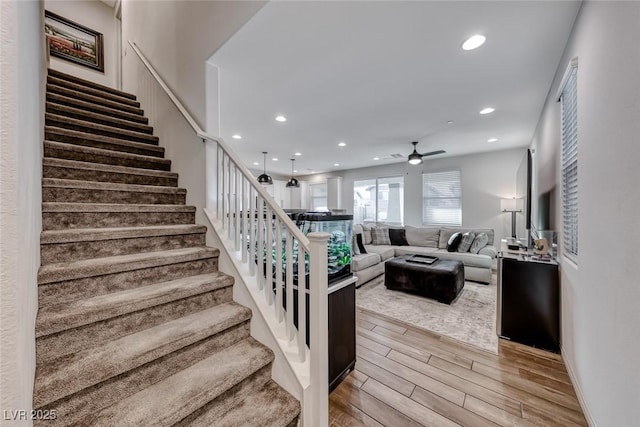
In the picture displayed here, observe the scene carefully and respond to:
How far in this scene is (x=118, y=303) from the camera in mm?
1347

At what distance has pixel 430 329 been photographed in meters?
2.72

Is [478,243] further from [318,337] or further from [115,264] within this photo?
[115,264]

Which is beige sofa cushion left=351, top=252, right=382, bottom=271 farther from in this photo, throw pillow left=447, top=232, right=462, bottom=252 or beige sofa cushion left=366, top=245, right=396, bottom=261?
throw pillow left=447, top=232, right=462, bottom=252

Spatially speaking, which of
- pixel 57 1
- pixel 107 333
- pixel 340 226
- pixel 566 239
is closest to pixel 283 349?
pixel 107 333

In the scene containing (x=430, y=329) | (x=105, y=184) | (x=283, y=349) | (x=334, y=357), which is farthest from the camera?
(x=430, y=329)

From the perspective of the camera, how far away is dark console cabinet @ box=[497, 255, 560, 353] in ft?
7.55

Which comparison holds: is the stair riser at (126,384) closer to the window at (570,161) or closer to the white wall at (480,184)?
the window at (570,161)

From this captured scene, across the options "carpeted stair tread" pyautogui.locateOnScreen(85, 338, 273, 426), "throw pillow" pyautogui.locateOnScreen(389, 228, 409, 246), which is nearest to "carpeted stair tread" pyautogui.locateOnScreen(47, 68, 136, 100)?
"carpeted stair tread" pyautogui.locateOnScreen(85, 338, 273, 426)

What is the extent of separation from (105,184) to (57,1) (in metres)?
4.87

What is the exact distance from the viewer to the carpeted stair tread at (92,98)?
8.97ft

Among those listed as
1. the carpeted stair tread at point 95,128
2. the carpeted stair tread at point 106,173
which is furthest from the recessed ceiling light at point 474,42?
the carpeted stair tread at point 95,128

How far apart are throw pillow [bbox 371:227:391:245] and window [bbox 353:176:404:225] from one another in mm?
1283

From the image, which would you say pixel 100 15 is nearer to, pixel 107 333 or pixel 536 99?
pixel 107 333

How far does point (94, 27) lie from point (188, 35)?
3.96m
